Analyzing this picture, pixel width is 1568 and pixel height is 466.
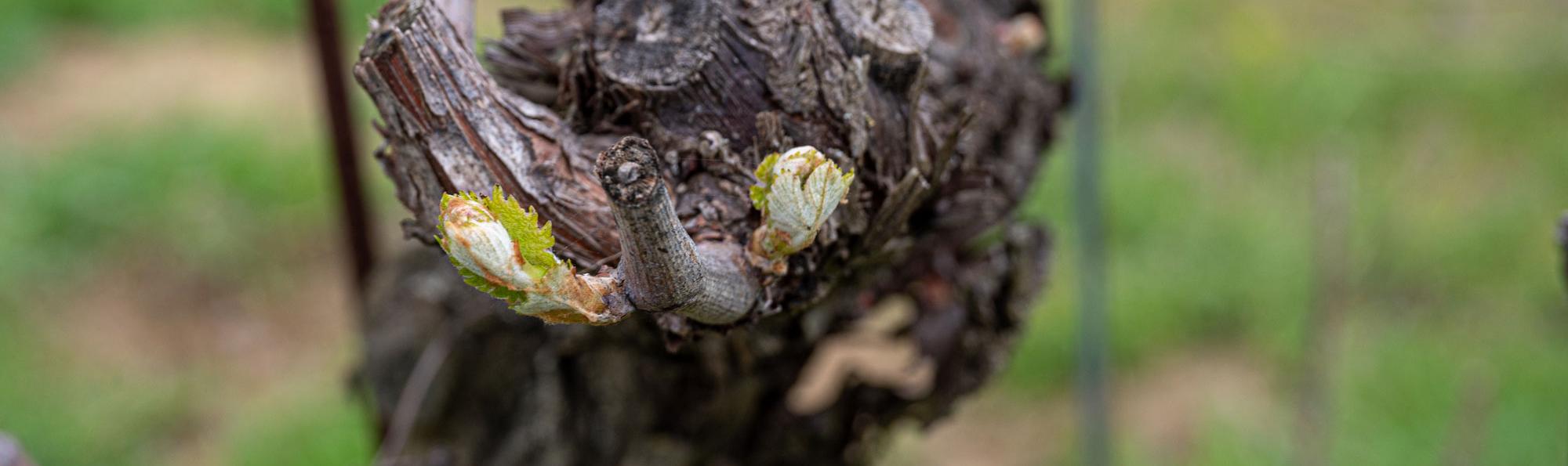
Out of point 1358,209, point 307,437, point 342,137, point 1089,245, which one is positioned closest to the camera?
point 342,137

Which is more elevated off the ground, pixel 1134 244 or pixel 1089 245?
pixel 1089 245

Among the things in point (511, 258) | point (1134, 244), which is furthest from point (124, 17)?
Answer: point (511, 258)

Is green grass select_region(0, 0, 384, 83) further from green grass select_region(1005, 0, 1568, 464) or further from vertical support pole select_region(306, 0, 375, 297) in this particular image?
green grass select_region(1005, 0, 1568, 464)

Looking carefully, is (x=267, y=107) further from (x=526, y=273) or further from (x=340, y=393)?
(x=526, y=273)

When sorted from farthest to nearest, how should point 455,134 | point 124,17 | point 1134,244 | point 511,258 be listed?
point 124,17
point 1134,244
point 455,134
point 511,258

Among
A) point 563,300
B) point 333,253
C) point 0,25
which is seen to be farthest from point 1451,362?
point 0,25

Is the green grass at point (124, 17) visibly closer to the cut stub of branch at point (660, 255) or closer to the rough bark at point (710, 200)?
the rough bark at point (710, 200)

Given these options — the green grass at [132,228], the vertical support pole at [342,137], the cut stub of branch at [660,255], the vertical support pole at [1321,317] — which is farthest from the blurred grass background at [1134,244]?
the cut stub of branch at [660,255]

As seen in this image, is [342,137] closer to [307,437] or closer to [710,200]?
[710,200]
